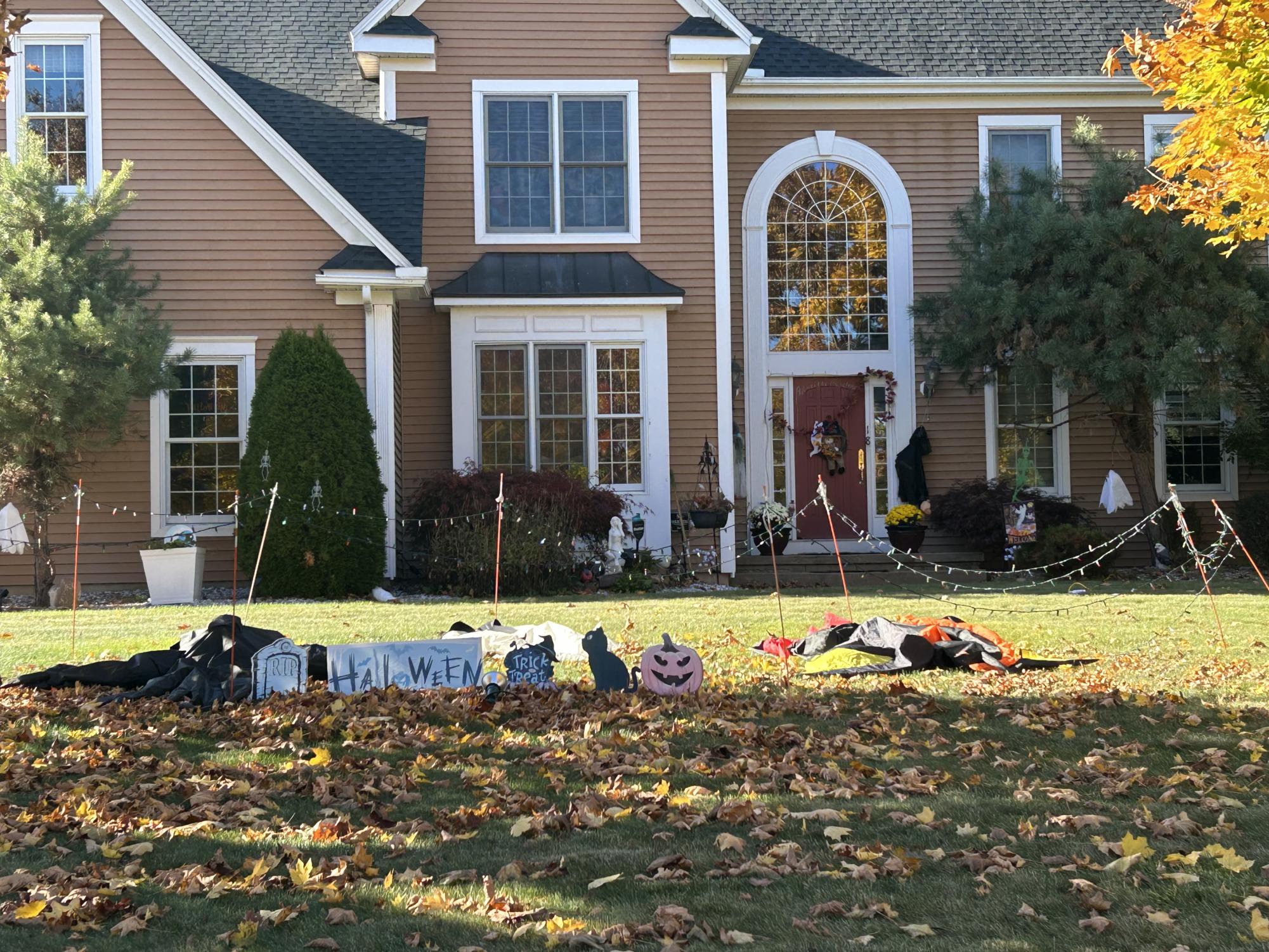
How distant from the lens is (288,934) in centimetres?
402

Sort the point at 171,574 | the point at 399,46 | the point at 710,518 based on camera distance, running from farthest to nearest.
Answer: the point at 399,46 < the point at 710,518 < the point at 171,574

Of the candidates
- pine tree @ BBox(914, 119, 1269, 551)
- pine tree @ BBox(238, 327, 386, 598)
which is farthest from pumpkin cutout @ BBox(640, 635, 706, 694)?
pine tree @ BBox(914, 119, 1269, 551)

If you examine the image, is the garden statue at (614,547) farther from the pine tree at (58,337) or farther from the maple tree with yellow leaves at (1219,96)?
the maple tree with yellow leaves at (1219,96)

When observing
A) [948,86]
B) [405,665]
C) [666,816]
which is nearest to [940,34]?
[948,86]

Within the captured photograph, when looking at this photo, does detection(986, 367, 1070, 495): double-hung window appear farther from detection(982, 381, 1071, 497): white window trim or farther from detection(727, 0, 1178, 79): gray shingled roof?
detection(727, 0, 1178, 79): gray shingled roof

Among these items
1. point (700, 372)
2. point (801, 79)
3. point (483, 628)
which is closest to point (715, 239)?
point (700, 372)

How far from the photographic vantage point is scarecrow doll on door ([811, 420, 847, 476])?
18.7m

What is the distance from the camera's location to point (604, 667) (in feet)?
25.7

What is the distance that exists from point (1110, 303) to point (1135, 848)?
1243 centimetres

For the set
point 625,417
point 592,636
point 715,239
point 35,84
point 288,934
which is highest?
point 35,84

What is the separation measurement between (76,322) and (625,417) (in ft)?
20.6

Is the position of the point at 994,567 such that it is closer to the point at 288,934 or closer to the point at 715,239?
the point at 715,239

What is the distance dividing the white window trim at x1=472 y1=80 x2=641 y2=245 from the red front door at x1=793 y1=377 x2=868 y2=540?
335cm

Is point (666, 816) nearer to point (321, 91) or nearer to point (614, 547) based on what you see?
point (614, 547)
